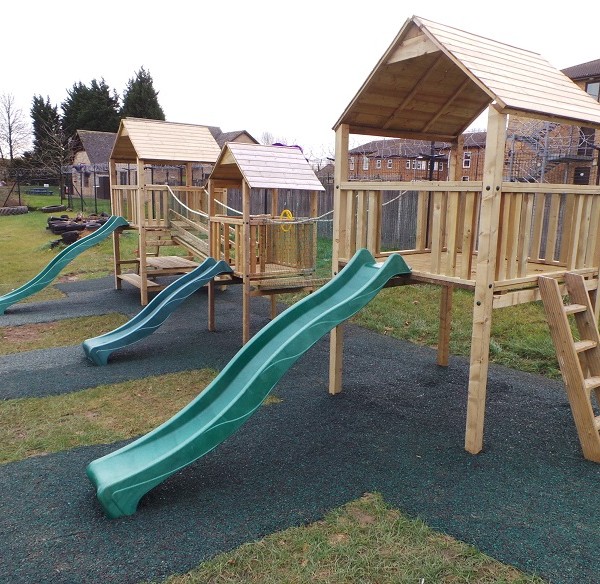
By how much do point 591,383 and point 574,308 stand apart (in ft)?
2.21

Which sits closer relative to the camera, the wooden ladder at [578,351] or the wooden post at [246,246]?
the wooden ladder at [578,351]

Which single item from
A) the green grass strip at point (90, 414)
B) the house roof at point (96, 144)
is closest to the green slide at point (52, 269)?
the green grass strip at point (90, 414)

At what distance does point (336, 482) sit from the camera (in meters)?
4.16

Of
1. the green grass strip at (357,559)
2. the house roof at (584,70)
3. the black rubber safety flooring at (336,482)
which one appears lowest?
the black rubber safety flooring at (336,482)

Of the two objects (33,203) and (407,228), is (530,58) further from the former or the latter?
(33,203)

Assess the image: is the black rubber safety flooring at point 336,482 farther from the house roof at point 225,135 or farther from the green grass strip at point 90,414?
the house roof at point 225,135

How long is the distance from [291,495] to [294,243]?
5.11 m

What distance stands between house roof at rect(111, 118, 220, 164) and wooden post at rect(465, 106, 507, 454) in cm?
772

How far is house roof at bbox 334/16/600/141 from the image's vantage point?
4.40 meters

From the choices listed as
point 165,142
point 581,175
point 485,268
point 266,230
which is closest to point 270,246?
point 266,230

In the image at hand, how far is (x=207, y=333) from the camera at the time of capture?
8.89 metres

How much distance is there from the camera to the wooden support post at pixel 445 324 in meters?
6.64

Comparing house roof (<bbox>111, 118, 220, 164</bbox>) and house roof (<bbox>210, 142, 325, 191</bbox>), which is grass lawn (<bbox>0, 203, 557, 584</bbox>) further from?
house roof (<bbox>111, 118, 220, 164</bbox>)

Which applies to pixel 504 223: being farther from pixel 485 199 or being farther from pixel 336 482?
pixel 336 482
